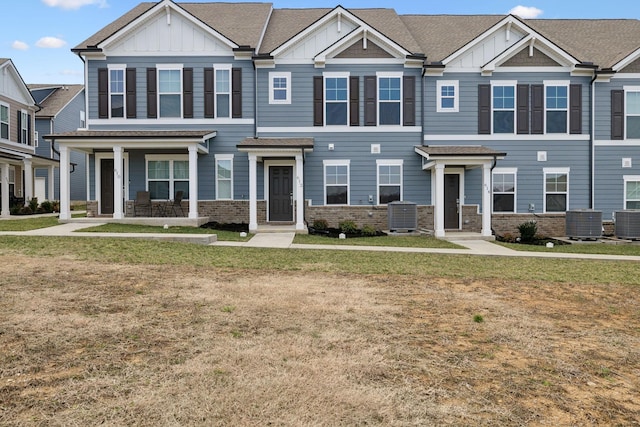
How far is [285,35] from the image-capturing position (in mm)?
19344

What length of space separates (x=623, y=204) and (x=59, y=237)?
20.3m

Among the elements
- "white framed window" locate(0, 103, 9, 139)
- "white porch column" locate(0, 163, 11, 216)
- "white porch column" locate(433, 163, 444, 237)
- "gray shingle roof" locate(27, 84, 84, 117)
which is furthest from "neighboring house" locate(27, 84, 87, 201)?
"white porch column" locate(433, 163, 444, 237)

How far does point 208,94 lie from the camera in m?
18.0

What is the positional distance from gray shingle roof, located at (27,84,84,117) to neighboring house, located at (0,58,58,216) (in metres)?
2.26

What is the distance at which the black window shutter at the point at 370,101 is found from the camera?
18.0 meters

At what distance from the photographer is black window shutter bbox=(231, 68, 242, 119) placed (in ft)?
59.1

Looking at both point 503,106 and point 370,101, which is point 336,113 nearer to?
point 370,101

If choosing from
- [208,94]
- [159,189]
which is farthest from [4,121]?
[208,94]

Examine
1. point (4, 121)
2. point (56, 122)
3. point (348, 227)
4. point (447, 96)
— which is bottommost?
point (348, 227)

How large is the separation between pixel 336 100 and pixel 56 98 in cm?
2377

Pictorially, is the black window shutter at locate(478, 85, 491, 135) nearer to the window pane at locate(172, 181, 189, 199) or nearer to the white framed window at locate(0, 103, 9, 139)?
the window pane at locate(172, 181, 189, 199)

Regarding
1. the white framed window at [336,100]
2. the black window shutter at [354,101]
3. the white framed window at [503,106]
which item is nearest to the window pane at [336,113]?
the white framed window at [336,100]

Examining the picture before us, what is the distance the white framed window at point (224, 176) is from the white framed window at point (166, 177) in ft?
4.19

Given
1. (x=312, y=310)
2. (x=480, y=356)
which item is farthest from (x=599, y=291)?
(x=312, y=310)
